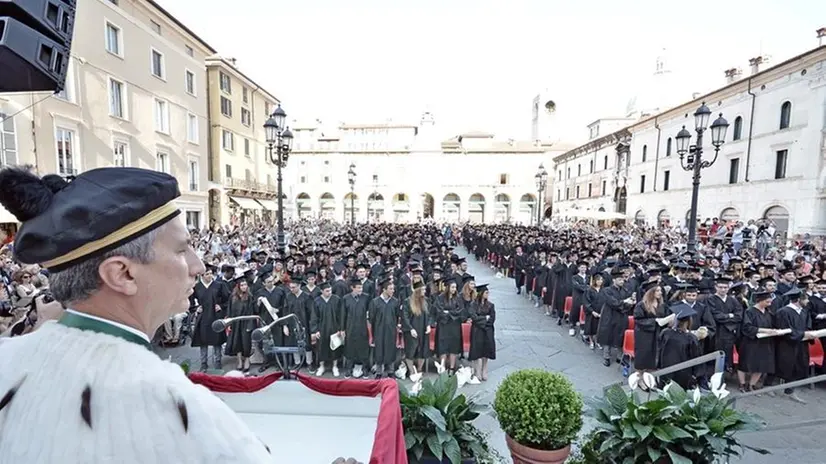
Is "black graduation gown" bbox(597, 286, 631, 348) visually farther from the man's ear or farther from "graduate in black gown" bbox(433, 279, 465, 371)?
the man's ear

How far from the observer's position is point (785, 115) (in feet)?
79.0

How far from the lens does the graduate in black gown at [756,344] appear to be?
663 cm

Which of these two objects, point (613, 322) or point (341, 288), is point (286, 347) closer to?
point (341, 288)

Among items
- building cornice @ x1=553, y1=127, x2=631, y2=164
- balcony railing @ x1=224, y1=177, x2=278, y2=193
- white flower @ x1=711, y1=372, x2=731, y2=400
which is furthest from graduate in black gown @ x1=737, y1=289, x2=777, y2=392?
building cornice @ x1=553, y1=127, x2=631, y2=164

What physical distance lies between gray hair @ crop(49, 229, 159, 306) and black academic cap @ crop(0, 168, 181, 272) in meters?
0.02

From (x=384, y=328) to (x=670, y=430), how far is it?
16.0ft

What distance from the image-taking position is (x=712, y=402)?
3520 mm

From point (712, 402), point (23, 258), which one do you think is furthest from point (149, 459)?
point (712, 402)

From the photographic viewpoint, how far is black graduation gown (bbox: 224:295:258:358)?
7557mm

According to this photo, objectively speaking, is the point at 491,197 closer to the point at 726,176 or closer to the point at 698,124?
the point at 726,176

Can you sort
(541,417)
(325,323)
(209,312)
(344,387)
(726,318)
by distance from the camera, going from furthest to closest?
(209,312) → (325,323) → (726,318) → (541,417) → (344,387)

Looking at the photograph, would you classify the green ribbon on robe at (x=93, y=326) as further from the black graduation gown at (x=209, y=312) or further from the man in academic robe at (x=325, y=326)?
the black graduation gown at (x=209, y=312)

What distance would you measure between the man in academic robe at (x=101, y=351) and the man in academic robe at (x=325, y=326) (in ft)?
21.5

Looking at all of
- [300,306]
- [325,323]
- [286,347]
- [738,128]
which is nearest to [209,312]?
[300,306]
